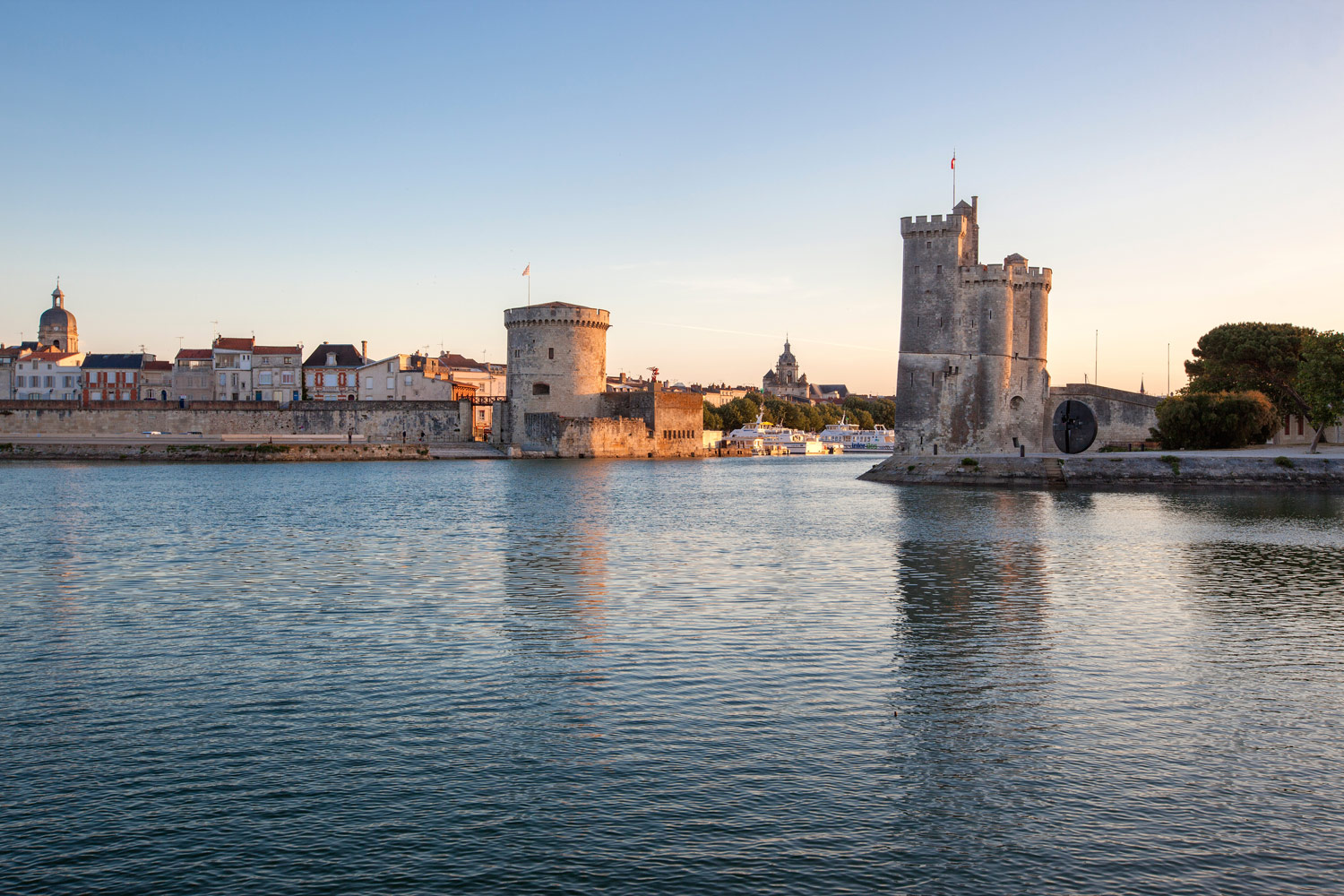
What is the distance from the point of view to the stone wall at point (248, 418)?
60.9m

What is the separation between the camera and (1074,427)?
39500 millimetres

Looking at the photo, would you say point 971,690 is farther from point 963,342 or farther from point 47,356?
point 47,356

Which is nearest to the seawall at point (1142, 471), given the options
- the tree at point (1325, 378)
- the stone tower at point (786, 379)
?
the tree at point (1325, 378)

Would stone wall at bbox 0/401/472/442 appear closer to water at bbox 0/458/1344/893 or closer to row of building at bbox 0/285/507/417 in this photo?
row of building at bbox 0/285/507/417

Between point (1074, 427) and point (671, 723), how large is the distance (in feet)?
116

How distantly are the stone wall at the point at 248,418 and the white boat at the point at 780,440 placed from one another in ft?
100

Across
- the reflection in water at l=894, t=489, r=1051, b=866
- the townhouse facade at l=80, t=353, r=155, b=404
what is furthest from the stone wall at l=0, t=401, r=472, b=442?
the reflection in water at l=894, t=489, r=1051, b=866

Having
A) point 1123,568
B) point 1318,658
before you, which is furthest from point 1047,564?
point 1318,658

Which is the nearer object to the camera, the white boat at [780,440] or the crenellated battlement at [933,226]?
the crenellated battlement at [933,226]

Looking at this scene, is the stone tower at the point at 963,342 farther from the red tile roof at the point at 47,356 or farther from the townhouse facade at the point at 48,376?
the red tile roof at the point at 47,356

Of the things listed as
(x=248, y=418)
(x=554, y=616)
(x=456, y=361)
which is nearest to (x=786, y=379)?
(x=456, y=361)

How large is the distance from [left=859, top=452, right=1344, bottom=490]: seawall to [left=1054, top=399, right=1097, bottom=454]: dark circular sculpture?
3.35m

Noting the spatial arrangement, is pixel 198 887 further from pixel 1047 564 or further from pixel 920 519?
pixel 920 519

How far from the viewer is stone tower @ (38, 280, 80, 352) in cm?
9194
